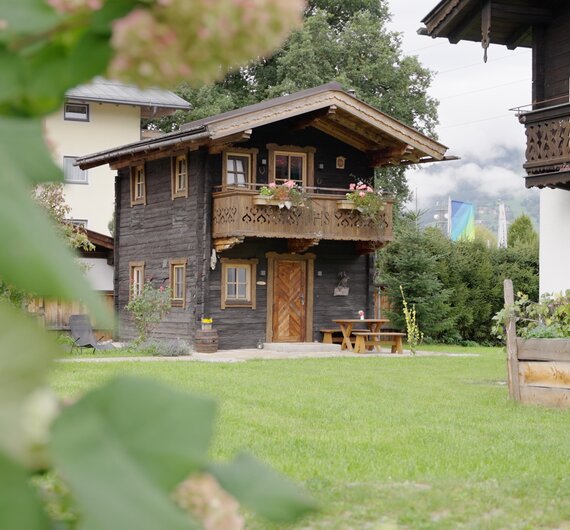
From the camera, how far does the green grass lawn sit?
18.1 ft

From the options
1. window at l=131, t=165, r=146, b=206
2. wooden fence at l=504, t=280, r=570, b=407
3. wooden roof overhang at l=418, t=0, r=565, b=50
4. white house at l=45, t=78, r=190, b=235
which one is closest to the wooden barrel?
window at l=131, t=165, r=146, b=206

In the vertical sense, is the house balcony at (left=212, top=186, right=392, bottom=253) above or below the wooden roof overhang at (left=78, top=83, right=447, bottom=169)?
below

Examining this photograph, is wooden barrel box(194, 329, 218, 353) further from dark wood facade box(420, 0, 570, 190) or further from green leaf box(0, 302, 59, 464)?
green leaf box(0, 302, 59, 464)

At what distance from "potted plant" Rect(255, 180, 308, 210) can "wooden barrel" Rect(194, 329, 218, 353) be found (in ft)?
9.45

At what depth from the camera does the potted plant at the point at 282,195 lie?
65.2 feet

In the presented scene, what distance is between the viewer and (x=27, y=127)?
0.56 meters

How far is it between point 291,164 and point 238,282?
2.86 m

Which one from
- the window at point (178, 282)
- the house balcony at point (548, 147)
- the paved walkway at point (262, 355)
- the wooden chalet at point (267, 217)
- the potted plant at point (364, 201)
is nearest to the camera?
the house balcony at point (548, 147)

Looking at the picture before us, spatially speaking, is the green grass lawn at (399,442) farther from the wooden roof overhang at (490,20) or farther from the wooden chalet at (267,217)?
the wooden chalet at (267,217)

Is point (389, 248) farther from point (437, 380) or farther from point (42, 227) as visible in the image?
point (42, 227)

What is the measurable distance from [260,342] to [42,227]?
2124 cm

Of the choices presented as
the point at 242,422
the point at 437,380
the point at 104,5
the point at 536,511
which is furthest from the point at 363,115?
the point at 104,5

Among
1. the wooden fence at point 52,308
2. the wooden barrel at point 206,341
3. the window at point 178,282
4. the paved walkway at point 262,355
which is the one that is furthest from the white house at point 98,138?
the wooden fence at point 52,308

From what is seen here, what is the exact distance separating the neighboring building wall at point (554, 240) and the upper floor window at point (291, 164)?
7.17 m
